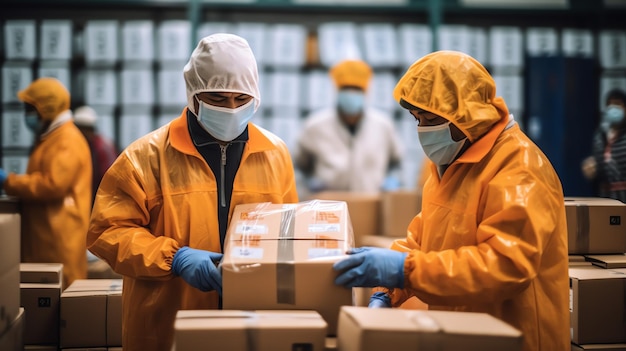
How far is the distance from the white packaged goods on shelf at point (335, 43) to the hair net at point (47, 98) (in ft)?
7.06

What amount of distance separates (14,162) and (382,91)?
3.02m

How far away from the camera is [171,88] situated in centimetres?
537

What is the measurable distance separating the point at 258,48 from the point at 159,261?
3.68 m

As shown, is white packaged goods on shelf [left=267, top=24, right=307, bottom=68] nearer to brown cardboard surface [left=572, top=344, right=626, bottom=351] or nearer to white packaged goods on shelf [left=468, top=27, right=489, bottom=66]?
white packaged goods on shelf [left=468, top=27, right=489, bottom=66]

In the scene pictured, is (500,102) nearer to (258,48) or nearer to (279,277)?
(279,277)

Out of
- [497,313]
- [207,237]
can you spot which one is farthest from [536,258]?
[207,237]

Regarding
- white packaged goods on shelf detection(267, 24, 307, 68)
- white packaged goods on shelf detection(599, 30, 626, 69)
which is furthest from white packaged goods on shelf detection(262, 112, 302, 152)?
white packaged goods on shelf detection(599, 30, 626, 69)

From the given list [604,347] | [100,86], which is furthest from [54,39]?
[604,347]

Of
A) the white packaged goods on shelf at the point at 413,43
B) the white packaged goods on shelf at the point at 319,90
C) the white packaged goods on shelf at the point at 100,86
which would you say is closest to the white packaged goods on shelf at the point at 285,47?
the white packaged goods on shelf at the point at 319,90

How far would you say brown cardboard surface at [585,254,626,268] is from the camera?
2299 millimetres

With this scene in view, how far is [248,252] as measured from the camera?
175cm

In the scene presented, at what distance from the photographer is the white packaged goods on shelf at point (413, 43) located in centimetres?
553

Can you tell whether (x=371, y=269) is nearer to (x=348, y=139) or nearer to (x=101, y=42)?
(x=348, y=139)

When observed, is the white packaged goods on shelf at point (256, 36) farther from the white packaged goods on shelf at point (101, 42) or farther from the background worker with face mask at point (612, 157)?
the background worker with face mask at point (612, 157)
